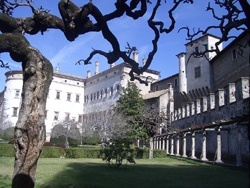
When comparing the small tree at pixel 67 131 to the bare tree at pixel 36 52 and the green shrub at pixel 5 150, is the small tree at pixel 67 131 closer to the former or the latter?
the green shrub at pixel 5 150

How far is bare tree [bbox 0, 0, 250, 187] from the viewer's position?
389cm

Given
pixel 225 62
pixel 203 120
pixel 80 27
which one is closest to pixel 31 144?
pixel 80 27

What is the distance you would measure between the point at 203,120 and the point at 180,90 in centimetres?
1463

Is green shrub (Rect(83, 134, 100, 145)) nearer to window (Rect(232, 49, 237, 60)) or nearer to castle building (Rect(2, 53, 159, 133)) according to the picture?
castle building (Rect(2, 53, 159, 133))

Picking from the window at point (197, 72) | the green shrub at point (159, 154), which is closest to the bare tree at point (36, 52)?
the green shrub at point (159, 154)

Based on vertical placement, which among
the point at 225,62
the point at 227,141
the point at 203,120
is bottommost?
Result: the point at 227,141

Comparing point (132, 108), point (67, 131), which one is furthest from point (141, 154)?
point (67, 131)

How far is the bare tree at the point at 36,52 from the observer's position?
389 centimetres

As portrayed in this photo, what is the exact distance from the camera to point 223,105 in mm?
22297

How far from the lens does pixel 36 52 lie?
4.17 meters

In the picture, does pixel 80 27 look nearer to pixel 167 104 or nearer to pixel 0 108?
pixel 167 104

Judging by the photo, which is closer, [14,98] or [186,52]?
[186,52]

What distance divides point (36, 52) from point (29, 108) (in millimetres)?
825

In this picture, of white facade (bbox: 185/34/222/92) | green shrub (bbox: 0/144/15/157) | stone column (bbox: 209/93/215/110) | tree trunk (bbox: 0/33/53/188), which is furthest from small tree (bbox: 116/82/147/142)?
tree trunk (bbox: 0/33/53/188)
